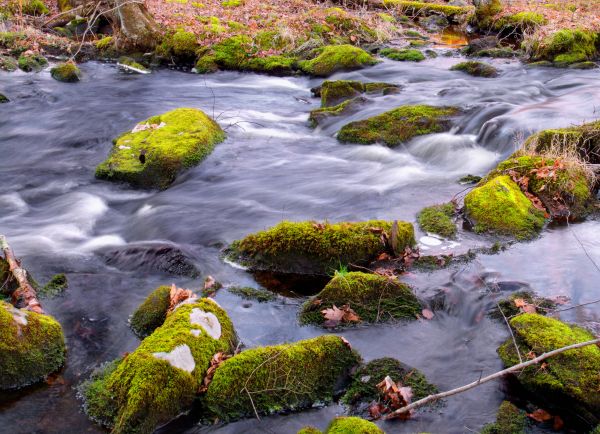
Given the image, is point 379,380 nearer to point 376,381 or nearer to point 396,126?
point 376,381

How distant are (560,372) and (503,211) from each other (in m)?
3.34

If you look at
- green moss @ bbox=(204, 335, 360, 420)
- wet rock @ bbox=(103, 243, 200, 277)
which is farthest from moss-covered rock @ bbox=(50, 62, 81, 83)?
green moss @ bbox=(204, 335, 360, 420)

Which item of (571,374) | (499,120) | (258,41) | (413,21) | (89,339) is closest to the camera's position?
(571,374)

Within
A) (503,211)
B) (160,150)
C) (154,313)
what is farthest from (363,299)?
(160,150)

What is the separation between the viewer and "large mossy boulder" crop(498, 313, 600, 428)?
4.26 meters

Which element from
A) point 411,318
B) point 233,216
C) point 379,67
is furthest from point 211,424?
point 379,67

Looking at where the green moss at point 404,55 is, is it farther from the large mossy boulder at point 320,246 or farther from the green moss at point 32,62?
the large mossy boulder at point 320,246

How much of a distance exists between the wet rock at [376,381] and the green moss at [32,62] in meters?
14.8

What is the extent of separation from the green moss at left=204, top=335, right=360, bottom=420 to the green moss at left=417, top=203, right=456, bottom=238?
3.17 m

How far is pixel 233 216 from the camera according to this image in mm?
8492

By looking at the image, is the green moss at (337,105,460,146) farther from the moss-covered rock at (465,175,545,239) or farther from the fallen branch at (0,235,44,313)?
the fallen branch at (0,235,44,313)

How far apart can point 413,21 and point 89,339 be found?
73.3 ft

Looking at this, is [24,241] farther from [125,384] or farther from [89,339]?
[125,384]

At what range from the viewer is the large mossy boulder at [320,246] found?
6.50 meters
